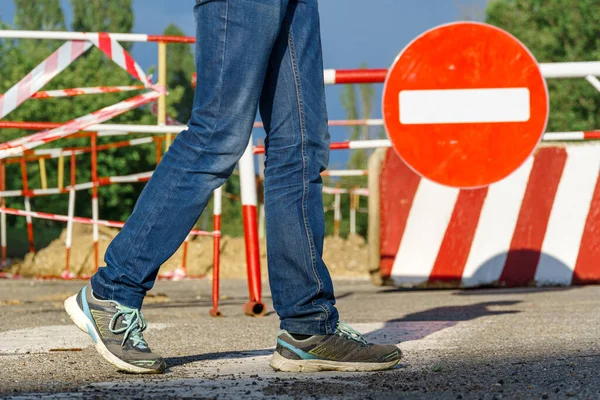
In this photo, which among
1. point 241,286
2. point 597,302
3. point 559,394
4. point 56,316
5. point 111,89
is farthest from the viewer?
point 241,286

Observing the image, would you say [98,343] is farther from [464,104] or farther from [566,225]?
[566,225]

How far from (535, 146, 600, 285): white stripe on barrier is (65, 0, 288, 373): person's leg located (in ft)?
16.8

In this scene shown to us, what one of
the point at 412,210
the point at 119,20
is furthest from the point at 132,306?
the point at 119,20

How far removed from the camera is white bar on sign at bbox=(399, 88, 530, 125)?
4598mm

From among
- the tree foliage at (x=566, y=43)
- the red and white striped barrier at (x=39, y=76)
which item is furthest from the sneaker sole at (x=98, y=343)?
the tree foliage at (x=566, y=43)

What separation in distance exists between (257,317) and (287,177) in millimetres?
2253

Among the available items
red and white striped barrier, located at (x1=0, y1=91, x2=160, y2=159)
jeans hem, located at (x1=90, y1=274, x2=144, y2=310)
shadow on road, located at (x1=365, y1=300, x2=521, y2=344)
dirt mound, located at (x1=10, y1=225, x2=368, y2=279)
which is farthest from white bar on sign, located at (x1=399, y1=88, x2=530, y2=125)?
dirt mound, located at (x1=10, y1=225, x2=368, y2=279)

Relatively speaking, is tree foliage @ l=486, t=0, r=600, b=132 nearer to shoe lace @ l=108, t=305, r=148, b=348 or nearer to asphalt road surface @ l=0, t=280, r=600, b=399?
asphalt road surface @ l=0, t=280, r=600, b=399

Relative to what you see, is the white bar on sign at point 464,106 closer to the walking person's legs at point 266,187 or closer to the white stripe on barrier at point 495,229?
the walking person's legs at point 266,187

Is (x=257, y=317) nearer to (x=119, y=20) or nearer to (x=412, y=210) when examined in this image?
(x=412, y=210)

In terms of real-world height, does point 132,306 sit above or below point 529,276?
above

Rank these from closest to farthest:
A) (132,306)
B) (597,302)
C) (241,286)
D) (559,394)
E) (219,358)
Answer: (559,394)
(132,306)
(219,358)
(597,302)
(241,286)

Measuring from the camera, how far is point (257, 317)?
4.92 metres

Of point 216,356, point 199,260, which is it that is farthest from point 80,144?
point 216,356
